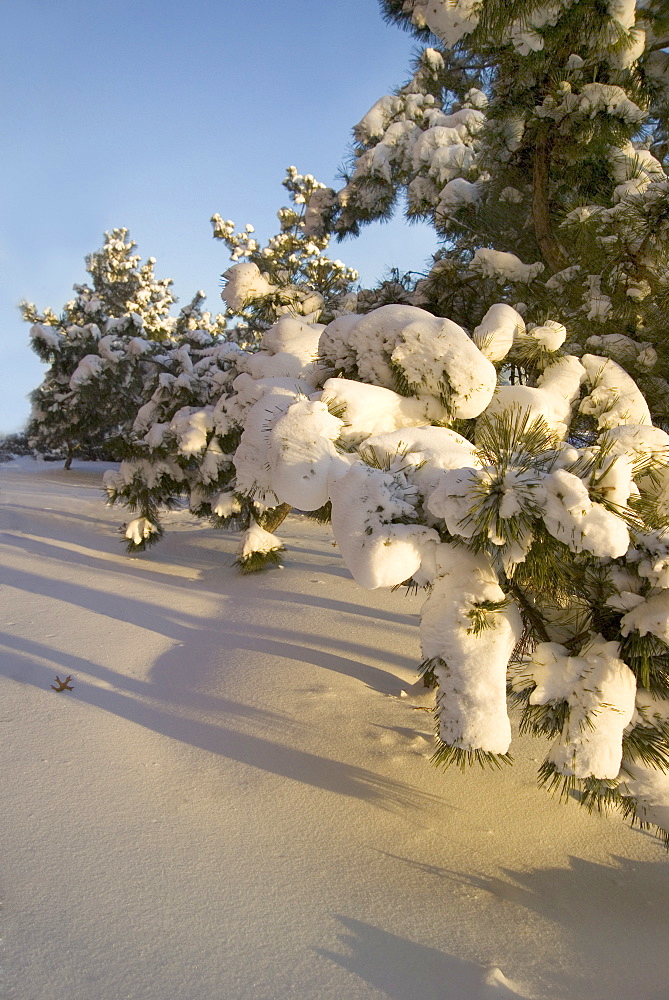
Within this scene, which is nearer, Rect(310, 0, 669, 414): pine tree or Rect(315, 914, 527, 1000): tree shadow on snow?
Rect(315, 914, 527, 1000): tree shadow on snow

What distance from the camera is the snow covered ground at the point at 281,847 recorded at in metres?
1.86

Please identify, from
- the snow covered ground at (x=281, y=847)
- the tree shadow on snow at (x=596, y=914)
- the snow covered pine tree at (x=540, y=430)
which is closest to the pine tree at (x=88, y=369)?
the snow covered ground at (x=281, y=847)

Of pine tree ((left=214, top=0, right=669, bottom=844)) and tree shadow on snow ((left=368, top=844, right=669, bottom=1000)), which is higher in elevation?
pine tree ((left=214, top=0, right=669, bottom=844))

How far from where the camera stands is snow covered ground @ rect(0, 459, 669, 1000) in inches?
73.3

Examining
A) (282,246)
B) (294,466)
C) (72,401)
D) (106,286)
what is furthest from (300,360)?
(106,286)

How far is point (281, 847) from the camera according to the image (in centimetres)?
247

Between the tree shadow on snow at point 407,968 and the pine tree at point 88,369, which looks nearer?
the tree shadow on snow at point 407,968

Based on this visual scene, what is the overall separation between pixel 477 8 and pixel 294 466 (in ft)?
8.13

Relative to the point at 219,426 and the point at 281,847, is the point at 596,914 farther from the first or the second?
the point at 219,426

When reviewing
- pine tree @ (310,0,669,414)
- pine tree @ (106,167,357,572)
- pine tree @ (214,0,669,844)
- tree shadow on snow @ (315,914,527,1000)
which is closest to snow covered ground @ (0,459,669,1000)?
tree shadow on snow @ (315,914,527,1000)

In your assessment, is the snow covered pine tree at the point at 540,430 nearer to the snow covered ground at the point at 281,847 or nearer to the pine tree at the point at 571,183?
the pine tree at the point at 571,183

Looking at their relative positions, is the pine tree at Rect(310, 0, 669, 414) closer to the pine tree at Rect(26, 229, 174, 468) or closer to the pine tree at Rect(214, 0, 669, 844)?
the pine tree at Rect(214, 0, 669, 844)

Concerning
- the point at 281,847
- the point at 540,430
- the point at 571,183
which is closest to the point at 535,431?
the point at 540,430

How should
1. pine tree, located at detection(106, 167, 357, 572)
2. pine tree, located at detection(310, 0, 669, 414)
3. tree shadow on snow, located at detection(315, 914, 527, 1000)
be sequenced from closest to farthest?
1. tree shadow on snow, located at detection(315, 914, 527, 1000)
2. pine tree, located at detection(310, 0, 669, 414)
3. pine tree, located at detection(106, 167, 357, 572)
